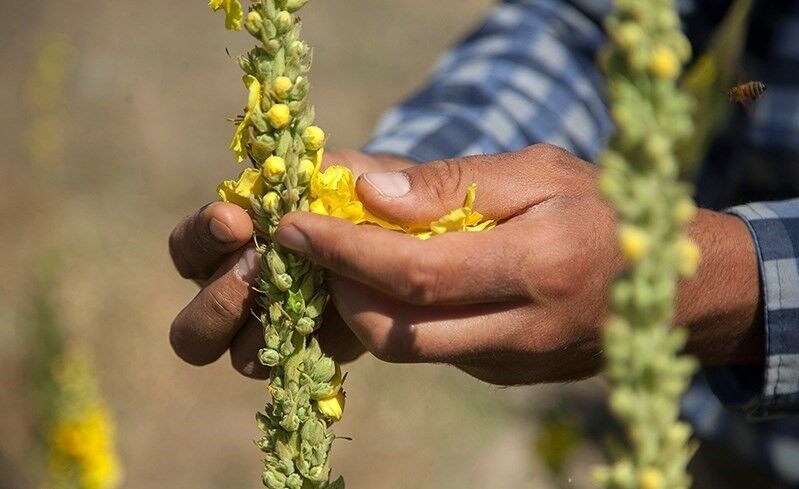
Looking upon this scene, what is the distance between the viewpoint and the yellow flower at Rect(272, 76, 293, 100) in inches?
64.2

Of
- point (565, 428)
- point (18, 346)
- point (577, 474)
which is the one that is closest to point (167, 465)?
point (18, 346)

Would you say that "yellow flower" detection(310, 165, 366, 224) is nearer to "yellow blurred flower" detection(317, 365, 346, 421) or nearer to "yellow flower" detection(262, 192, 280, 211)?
"yellow flower" detection(262, 192, 280, 211)

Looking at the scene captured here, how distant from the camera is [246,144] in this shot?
176 cm

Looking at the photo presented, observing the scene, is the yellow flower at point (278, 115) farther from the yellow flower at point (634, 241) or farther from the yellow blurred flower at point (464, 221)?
the yellow flower at point (634, 241)

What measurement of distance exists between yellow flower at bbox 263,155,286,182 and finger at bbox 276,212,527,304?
0.08m

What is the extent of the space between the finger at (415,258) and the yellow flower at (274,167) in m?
0.08

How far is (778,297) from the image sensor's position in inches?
94.7

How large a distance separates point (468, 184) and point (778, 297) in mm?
879

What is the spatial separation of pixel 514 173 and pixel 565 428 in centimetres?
253

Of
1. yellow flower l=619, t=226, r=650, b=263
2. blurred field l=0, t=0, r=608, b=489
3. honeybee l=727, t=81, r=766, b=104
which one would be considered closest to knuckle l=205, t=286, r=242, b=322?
yellow flower l=619, t=226, r=650, b=263

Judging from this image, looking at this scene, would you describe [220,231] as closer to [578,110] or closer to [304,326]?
[304,326]

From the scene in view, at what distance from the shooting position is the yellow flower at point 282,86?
5.35 ft

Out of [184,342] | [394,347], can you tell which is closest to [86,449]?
[184,342]

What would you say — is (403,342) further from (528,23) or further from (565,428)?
(565,428)
